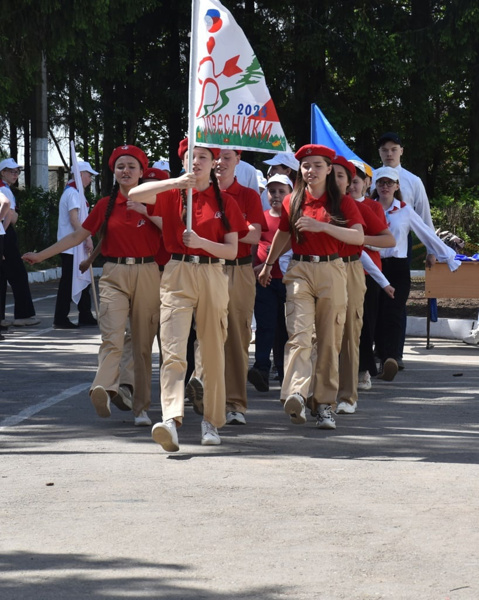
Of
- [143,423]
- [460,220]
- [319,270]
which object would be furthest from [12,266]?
[460,220]

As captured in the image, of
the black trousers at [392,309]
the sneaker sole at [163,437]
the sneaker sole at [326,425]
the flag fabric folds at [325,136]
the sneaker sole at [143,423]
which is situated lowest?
the sneaker sole at [143,423]

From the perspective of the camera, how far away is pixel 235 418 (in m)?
8.50

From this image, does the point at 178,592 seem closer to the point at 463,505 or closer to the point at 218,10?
the point at 463,505

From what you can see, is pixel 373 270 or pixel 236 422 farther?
pixel 373 270

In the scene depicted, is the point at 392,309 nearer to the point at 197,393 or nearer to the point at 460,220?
the point at 197,393

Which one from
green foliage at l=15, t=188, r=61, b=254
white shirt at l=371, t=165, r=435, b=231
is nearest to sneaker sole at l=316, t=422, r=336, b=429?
white shirt at l=371, t=165, r=435, b=231

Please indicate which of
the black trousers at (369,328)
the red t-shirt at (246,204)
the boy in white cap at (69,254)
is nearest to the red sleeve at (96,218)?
the red t-shirt at (246,204)

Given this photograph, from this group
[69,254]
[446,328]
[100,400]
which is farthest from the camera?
[69,254]

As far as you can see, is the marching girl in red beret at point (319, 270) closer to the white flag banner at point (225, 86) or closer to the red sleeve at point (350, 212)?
the red sleeve at point (350, 212)

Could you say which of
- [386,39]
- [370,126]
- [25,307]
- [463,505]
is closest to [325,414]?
[463,505]

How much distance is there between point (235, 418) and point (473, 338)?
6053 millimetres

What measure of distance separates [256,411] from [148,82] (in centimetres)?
2842

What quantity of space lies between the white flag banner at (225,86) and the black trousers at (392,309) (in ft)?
11.0

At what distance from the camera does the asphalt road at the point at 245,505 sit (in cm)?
475
